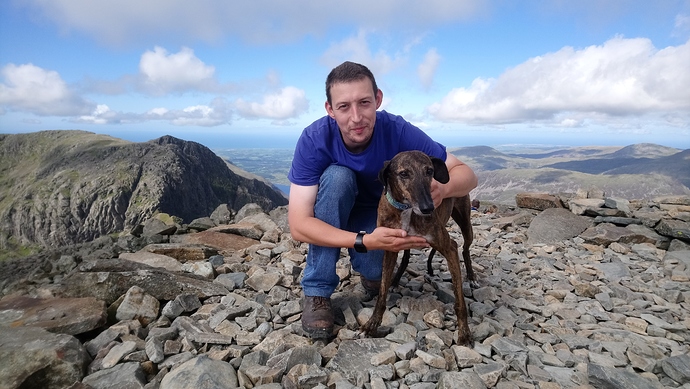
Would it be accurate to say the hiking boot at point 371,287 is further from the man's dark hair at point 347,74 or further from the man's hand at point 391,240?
the man's dark hair at point 347,74

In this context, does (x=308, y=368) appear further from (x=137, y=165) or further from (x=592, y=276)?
(x=137, y=165)

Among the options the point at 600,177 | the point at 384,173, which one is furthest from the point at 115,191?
the point at 600,177

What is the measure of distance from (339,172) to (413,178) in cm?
113

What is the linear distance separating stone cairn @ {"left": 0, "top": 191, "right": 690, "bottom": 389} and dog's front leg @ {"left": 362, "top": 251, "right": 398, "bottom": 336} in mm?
193

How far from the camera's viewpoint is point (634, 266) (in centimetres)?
700

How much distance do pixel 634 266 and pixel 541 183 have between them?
103 meters

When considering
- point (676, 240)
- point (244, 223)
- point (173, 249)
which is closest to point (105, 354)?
point (173, 249)

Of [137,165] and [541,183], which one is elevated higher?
[137,165]

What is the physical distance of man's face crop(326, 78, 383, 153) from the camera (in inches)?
161

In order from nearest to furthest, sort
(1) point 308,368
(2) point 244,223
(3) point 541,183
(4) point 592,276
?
(1) point 308,368, (4) point 592,276, (2) point 244,223, (3) point 541,183

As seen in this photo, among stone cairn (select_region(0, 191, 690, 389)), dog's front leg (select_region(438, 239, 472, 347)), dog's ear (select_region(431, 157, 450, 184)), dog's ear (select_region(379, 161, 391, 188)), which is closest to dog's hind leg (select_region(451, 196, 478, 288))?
stone cairn (select_region(0, 191, 690, 389))

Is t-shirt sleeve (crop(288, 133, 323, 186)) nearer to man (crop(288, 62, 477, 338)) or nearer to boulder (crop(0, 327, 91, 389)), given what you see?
man (crop(288, 62, 477, 338))

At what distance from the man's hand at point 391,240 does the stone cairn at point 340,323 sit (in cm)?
108

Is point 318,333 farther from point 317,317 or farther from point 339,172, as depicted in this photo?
point 339,172
